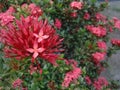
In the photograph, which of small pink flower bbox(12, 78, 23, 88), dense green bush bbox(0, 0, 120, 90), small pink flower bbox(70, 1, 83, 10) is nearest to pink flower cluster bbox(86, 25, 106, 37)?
dense green bush bbox(0, 0, 120, 90)

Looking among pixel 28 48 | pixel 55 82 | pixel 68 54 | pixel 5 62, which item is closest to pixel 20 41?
pixel 28 48

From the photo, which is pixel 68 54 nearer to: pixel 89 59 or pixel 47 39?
pixel 89 59

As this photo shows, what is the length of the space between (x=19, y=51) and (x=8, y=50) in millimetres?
192

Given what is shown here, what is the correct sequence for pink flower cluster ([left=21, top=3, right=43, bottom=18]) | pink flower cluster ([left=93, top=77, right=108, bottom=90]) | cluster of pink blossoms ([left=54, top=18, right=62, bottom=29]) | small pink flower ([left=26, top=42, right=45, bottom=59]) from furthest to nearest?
pink flower cluster ([left=93, top=77, right=108, bottom=90])
cluster of pink blossoms ([left=54, top=18, right=62, bottom=29])
pink flower cluster ([left=21, top=3, right=43, bottom=18])
small pink flower ([left=26, top=42, right=45, bottom=59])

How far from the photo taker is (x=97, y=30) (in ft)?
12.1

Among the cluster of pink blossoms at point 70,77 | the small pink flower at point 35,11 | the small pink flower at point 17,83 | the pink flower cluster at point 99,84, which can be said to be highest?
the small pink flower at point 35,11

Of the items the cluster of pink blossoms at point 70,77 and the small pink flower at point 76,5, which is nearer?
the cluster of pink blossoms at point 70,77

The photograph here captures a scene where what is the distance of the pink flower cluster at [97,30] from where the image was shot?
3693 mm

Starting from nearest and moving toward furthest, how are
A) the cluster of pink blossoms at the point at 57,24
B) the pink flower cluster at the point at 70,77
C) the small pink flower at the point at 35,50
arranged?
the small pink flower at the point at 35,50 < the pink flower cluster at the point at 70,77 < the cluster of pink blossoms at the point at 57,24

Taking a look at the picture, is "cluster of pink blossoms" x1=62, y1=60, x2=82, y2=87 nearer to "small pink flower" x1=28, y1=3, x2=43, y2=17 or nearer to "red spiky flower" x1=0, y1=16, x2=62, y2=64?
"red spiky flower" x1=0, y1=16, x2=62, y2=64

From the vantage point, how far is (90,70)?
13.2ft

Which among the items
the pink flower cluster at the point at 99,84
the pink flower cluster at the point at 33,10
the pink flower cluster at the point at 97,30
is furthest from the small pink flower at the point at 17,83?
the pink flower cluster at the point at 99,84

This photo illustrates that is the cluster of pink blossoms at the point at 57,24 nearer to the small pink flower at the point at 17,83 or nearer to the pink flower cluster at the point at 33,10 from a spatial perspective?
the pink flower cluster at the point at 33,10

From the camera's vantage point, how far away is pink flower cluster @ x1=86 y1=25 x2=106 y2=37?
3693mm
